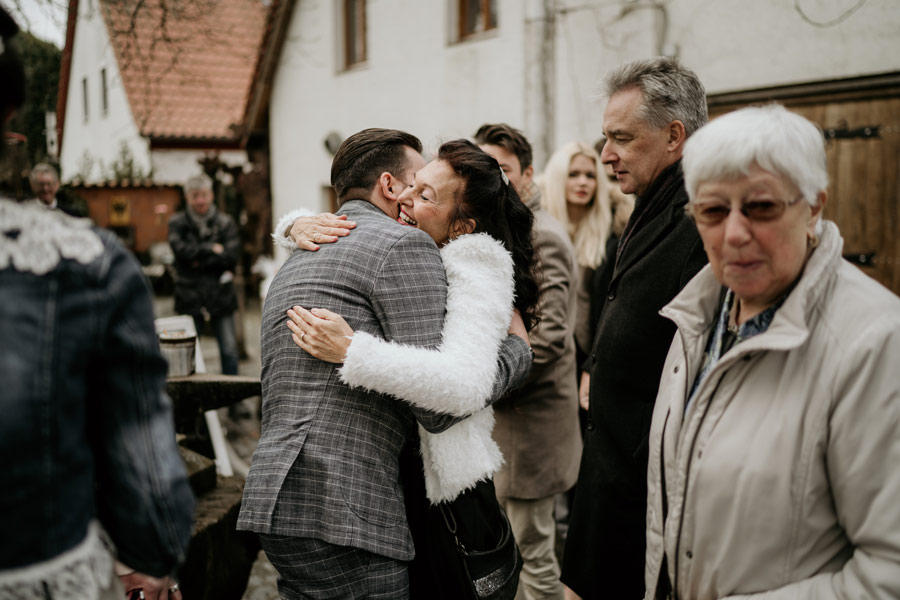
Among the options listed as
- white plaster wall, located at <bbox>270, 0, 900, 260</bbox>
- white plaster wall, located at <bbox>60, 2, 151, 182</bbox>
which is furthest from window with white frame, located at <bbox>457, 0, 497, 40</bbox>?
white plaster wall, located at <bbox>60, 2, 151, 182</bbox>

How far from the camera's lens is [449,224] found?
236cm

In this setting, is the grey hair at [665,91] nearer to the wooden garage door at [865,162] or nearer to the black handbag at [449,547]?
the black handbag at [449,547]

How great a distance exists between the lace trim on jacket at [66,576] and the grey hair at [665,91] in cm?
197

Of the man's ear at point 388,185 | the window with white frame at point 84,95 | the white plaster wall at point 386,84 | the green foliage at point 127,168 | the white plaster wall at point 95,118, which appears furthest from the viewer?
the window with white frame at point 84,95

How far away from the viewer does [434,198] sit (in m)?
2.33

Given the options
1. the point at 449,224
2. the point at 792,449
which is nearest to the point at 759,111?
the point at 792,449

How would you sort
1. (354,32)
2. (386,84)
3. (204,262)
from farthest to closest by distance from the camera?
(354,32) < (386,84) < (204,262)

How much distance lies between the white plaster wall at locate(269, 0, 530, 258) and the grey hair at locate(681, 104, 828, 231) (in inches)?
228

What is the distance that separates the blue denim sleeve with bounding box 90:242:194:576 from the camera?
1.27 metres

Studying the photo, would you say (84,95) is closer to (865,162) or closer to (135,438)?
(865,162)

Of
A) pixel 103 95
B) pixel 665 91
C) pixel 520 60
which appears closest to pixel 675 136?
pixel 665 91

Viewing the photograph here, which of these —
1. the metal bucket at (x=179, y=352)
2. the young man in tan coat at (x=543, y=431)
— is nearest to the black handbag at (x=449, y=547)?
the young man in tan coat at (x=543, y=431)

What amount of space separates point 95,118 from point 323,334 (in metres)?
24.7

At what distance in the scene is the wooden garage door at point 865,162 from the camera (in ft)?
17.6
